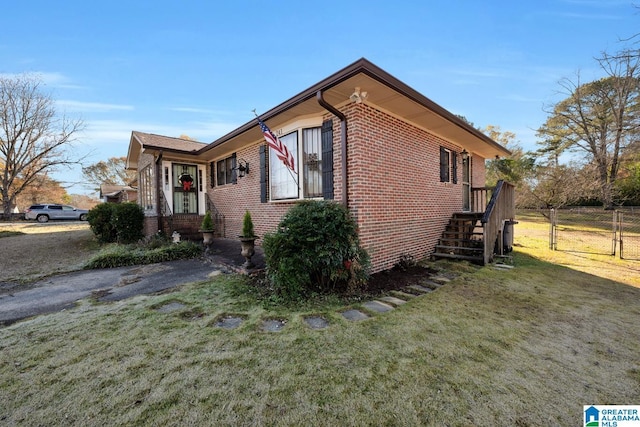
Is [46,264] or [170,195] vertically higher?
[170,195]

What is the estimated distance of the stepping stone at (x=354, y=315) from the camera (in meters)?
3.39

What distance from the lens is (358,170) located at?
15.7ft

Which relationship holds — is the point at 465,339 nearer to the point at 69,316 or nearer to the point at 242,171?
the point at 69,316

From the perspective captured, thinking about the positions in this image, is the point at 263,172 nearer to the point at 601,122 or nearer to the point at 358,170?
the point at 358,170

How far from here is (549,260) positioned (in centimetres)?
724

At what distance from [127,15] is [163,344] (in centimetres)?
923

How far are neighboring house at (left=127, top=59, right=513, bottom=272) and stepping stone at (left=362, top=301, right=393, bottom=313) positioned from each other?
127 centimetres

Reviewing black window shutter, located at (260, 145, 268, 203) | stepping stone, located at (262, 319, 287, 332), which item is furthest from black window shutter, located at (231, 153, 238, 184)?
stepping stone, located at (262, 319, 287, 332)

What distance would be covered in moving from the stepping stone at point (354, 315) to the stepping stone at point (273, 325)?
0.82m

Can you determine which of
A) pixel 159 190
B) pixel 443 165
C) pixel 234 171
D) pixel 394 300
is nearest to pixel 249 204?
pixel 234 171

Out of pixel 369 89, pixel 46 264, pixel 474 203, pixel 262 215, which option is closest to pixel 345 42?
pixel 369 89

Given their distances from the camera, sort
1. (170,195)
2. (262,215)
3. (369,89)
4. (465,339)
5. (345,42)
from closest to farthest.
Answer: (465,339) → (369,89) → (262,215) → (345,42) → (170,195)

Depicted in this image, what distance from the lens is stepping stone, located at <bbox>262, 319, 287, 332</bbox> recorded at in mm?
3055

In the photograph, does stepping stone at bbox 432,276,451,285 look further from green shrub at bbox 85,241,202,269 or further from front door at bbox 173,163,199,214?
front door at bbox 173,163,199,214
